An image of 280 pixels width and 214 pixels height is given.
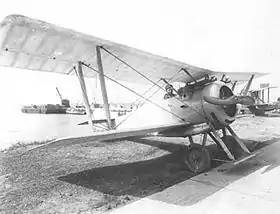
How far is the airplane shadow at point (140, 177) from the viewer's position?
4.24 metres

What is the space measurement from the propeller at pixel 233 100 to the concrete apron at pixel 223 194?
145cm

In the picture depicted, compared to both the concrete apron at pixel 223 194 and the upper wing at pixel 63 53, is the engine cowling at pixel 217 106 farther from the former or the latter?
the concrete apron at pixel 223 194

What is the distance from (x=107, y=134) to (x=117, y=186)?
1036mm

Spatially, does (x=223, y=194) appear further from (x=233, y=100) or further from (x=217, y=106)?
(x=217, y=106)

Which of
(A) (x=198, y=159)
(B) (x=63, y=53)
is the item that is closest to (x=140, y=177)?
(A) (x=198, y=159)

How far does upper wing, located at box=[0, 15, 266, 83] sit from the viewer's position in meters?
3.95

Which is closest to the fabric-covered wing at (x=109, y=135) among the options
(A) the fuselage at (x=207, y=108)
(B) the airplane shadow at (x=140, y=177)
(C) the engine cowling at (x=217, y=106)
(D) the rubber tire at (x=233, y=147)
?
A: (A) the fuselage at (x=207, y=108)

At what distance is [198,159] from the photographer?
213 inches

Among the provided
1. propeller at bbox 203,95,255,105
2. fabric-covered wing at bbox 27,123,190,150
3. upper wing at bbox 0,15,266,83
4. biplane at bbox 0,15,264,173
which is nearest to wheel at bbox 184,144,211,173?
biplane at bbox 0,15,264,173

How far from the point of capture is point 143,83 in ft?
27.0

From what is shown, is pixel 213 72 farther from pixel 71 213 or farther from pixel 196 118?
pixel 71 213

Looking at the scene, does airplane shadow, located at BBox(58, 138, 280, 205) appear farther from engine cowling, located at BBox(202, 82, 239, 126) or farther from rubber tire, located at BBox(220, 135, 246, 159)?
rubber tire, located at BBox(220, 135, 246, 159)

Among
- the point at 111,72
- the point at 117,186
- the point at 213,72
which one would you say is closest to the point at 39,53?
the point at 111,72

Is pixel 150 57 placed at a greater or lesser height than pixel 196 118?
greater
